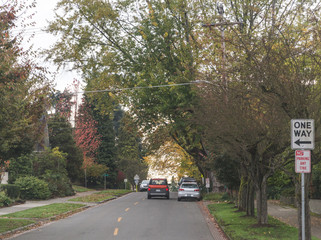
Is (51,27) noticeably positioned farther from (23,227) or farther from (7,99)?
(7,99)

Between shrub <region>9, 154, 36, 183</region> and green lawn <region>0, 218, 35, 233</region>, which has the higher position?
shrub <region>9, 154, 36, 183</region>

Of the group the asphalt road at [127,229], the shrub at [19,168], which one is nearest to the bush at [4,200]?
the asphalt road at [127,229]

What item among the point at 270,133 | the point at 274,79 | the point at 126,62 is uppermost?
the point at 126,62

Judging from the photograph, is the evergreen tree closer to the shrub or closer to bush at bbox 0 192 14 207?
the shrub

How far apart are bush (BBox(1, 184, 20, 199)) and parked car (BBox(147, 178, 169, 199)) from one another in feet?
37.7

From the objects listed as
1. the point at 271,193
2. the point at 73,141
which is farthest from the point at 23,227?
the point at 73,141

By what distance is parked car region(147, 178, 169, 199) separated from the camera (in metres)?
40.2

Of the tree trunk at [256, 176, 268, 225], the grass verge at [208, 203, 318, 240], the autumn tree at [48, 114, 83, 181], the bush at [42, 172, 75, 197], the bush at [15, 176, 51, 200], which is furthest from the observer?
the autumn tree at [48, 114, 83, 181]

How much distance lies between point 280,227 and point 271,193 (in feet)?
71.1

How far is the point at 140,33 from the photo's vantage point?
2577 cm

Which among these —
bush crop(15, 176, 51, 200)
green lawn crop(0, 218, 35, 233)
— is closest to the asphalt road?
green lawn crop(0, 218, 35, 233)

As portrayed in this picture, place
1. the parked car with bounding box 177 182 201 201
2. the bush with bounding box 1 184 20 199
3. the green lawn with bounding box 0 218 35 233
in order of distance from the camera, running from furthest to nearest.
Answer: the parked car with bounding box 177 182 201 201, the bush with bounding box 1 184 20 199, the green lawn with bounding box 0 218 35 233

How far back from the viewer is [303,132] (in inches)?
422

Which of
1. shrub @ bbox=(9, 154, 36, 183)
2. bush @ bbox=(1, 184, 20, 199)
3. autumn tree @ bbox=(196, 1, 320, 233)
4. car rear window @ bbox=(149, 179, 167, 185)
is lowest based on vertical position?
bush @ bbox=(1, 184, 20, 199)
